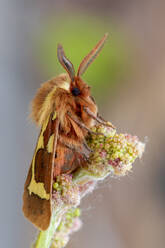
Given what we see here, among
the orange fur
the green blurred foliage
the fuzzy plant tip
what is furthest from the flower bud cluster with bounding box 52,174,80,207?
the green blurred foliage

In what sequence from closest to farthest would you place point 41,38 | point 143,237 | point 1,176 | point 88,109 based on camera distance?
point 88,109 < point 143,237 < point 1,176 < point 41,38

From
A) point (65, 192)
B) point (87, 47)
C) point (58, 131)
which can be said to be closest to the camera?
point (65, 192)

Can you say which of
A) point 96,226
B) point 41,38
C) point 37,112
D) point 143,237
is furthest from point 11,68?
point 37,112

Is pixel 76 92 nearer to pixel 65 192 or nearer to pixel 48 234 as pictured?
pixel 65 192

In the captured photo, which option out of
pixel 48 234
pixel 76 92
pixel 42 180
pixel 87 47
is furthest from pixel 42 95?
pixel 87 47

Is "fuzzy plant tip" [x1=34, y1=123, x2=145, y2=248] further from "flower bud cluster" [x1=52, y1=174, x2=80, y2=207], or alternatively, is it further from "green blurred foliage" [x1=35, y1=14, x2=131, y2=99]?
"green blurred foliage" [x1=35, y1=14, x2=131, y2=99]

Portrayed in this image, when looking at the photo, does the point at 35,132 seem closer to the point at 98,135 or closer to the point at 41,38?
the point at 41,38

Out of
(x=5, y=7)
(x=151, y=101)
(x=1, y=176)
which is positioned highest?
(x=5, y=7)
